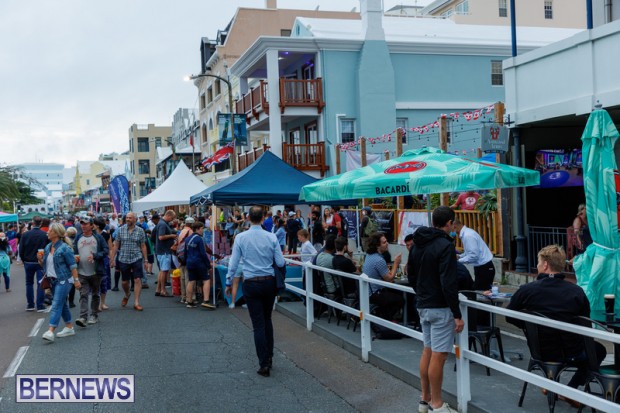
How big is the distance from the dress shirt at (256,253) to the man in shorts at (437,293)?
2.34 metres

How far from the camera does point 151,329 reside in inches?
413

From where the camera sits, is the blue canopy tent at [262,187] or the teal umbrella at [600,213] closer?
the teal umbrella at [600,213]

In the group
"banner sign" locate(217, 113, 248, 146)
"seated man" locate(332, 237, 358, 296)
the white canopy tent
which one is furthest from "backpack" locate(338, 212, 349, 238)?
"seated man" locate(332, 237, 358, 296)

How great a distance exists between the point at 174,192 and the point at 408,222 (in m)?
8.18

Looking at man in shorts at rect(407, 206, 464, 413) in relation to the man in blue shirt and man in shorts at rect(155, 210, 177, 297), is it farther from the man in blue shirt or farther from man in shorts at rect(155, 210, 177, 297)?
man in shorts at rect(155, 210, 177, 297)

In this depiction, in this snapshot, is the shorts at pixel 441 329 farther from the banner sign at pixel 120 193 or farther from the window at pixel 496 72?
the window at pixel 496 72

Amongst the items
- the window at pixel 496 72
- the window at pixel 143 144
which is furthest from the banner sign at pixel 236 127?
the window at pixel 143 144

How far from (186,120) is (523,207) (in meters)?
57.9

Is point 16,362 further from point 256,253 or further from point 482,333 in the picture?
point 482,333

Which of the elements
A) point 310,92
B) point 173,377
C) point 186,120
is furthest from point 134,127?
point 173,377

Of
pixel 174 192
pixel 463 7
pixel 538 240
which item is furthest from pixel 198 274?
pixel 463 7

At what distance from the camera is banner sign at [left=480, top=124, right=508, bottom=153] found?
13484mm

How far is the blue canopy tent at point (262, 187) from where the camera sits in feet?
43.4

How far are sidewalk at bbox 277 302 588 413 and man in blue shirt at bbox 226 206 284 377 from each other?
135 cm
